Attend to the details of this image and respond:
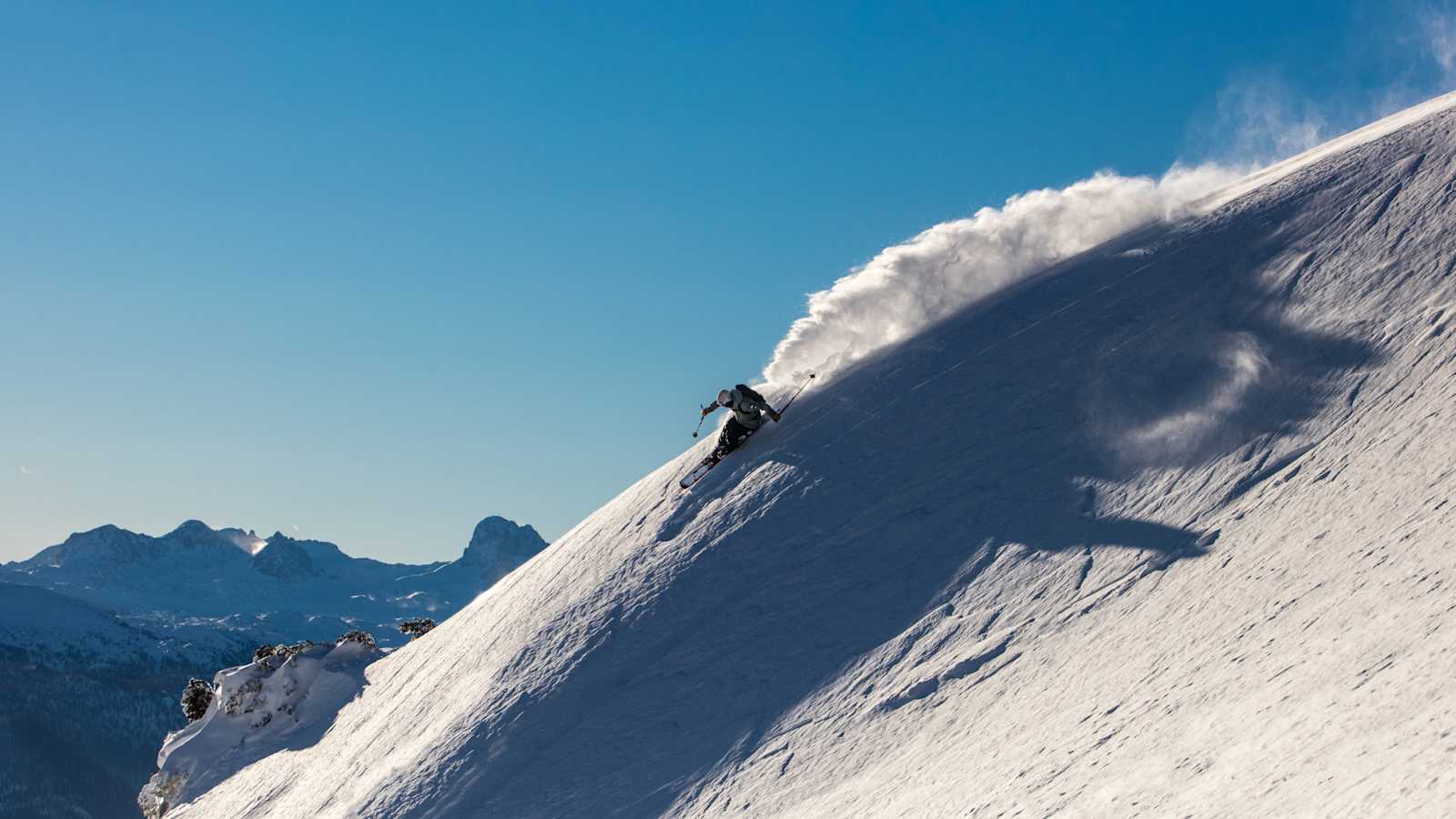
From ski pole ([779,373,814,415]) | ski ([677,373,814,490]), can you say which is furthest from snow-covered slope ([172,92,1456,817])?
ski pole ([779,373,814,415])

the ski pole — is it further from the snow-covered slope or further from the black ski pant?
the black ski pant

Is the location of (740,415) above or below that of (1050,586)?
above

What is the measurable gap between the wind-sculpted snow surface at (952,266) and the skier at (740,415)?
2.28 m

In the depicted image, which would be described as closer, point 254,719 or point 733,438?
point 733,438

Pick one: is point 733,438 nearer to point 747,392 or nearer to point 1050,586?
point 747,392

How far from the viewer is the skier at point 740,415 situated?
1040 inches

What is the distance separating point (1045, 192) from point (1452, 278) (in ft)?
40.3

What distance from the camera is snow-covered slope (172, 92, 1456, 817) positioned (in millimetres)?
12539

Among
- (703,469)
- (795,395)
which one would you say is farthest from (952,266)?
(703,469)

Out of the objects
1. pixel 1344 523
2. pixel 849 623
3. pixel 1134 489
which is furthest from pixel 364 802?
pixel 1344 523

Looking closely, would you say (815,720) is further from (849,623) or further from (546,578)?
(546,578)

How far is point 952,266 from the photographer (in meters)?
29.7

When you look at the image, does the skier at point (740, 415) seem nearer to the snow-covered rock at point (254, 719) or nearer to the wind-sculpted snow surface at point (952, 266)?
the wind-sculpted snow surface at point (952, 266)

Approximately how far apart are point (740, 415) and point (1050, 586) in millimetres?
10015
